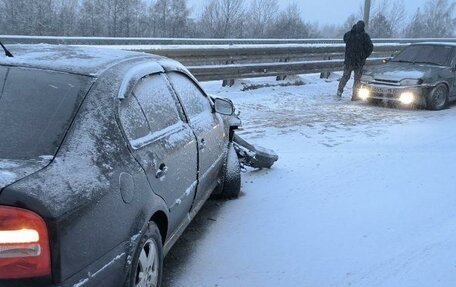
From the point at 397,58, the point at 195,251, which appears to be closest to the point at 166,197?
the point at 195,251

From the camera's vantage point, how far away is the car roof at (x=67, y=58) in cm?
299

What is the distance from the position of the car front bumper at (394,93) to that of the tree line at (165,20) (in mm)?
33382

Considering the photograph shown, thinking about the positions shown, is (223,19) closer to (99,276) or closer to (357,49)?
(357,49)

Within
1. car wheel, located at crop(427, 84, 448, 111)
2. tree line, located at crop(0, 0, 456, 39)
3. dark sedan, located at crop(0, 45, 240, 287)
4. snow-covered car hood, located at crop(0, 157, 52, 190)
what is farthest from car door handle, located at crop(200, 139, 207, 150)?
tree line, located at crop(0, 0, 456, 39)

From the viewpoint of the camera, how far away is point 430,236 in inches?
176

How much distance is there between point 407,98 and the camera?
11.1 metres

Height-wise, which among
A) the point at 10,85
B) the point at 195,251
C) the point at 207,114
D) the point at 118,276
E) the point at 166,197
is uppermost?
the point at 10,85

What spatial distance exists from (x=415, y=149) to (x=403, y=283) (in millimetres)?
4359

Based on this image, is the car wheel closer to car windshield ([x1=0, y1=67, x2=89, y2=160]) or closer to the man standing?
the man standing

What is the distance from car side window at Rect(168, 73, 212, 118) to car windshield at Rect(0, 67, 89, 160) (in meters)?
1.21

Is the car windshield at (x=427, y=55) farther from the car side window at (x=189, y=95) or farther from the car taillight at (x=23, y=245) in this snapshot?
the car taillight at (x=23, y=245)

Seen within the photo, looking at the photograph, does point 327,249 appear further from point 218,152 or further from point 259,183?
point 259,183

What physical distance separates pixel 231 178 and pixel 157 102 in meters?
1.92

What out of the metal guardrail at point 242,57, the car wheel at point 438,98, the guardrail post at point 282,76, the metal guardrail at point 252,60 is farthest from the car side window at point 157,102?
the guardrail post at point 282,76
